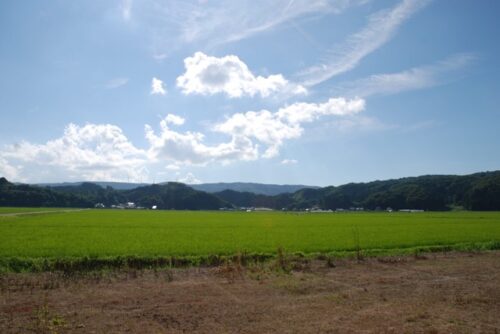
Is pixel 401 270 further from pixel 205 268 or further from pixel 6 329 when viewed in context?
pixel 6 329

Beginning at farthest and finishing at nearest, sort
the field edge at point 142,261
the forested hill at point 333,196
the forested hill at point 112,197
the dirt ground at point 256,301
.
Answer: the forested hill at point 112,197 < the forested hill at point 333,196 < the field edge at point 142,261 < the dirt ground at point 256,301

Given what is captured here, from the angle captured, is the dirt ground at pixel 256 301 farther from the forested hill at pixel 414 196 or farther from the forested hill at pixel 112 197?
the forested hill at pixel 112 197

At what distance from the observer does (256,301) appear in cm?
1103

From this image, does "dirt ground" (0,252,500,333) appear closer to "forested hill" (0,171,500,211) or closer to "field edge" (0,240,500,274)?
"field edge" (0,240,500,274)

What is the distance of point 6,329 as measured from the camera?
27.3ft

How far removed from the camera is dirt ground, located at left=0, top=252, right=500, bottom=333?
28.7ft

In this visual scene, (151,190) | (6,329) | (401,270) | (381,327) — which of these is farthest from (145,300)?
(151,190)

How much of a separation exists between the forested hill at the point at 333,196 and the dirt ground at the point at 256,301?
101984 millimetres

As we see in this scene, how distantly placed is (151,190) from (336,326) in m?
180

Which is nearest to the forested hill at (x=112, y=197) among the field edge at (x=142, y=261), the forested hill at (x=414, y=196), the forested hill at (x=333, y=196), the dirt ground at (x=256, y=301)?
the forested hill at (x=333, y=196)

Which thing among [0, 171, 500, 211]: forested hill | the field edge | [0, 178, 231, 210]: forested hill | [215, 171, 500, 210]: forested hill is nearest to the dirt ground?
the field edge

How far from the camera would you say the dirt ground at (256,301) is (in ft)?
28.7

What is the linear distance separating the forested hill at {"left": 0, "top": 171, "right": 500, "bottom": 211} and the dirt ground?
101984 mm

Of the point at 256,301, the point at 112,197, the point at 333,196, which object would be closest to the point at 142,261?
the point at 256,301
